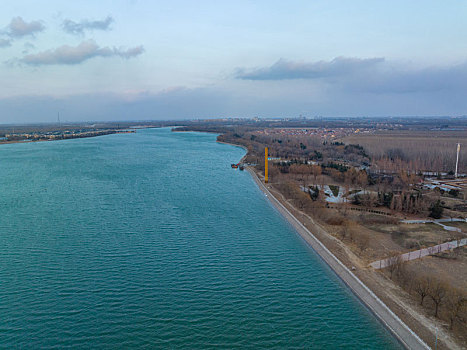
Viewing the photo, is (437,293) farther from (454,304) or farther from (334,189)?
(334,189)

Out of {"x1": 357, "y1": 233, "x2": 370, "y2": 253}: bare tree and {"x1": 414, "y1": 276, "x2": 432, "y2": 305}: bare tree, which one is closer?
{"x1": 414, "y1": 276, "x2": 432, "y2": 305}: bare tree

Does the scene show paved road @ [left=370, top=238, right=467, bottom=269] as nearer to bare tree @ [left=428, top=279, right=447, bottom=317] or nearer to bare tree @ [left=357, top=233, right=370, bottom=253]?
bare tree @ [left=357, top=233, right=370, bottom=253]

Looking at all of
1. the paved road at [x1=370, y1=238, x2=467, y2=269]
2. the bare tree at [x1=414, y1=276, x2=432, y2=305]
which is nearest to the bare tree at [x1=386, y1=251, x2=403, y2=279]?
the paved road at [x1=370, y1=238, x2=467, y2=269]

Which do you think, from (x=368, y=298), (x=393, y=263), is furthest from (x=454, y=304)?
(x=393, y=263)

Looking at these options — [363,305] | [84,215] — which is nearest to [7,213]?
[84,215]

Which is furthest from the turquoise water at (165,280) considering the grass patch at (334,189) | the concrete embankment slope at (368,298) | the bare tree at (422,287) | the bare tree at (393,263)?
the grass patch at (334,189)
